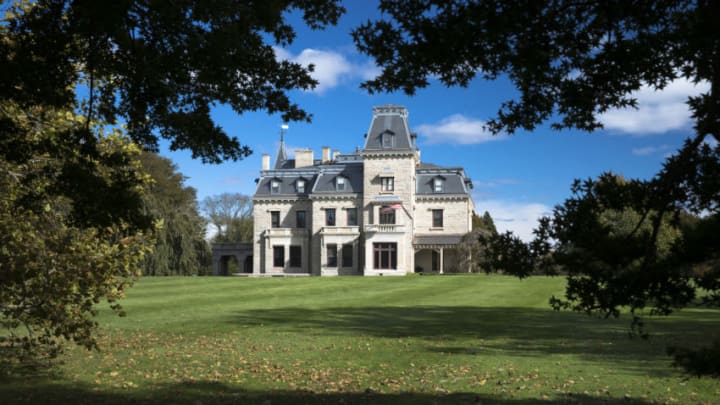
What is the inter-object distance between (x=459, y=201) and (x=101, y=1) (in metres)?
44.9

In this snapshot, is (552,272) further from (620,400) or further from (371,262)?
(371,262)

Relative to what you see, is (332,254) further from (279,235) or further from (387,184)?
(387,184)

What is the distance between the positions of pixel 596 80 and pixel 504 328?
10.9 metres

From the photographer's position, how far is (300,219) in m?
52.4

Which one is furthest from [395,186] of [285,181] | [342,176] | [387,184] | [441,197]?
[285,181]

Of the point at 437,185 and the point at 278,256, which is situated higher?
the point at 437,185

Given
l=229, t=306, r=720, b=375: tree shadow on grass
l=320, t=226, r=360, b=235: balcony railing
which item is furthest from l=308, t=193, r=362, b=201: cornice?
l=229, t=306, r=720, b=375: tree shadow on grass

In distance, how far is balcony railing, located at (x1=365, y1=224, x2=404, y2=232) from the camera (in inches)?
1845

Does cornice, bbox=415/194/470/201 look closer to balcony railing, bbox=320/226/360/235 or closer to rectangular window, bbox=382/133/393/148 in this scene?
rectangular window, bbox=382/133/393/148

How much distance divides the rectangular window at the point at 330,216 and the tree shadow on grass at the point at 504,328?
29.5m

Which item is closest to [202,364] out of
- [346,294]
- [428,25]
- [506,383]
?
[506,383]

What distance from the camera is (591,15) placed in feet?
19.8

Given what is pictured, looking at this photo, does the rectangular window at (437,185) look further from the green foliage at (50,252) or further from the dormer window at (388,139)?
the green foliage at (50,252)

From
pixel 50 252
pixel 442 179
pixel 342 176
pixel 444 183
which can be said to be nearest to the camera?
pixel 50 252
